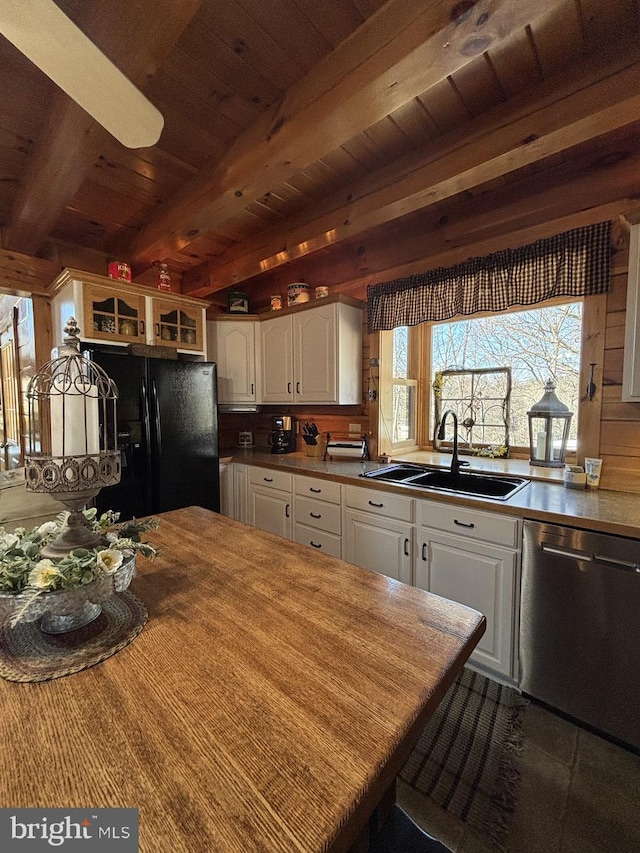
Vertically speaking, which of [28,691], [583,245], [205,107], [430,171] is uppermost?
[205,107]

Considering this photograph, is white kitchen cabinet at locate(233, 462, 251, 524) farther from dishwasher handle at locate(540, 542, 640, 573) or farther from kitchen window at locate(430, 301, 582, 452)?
dishwasher handle at locate(540, 542, 640, 573)

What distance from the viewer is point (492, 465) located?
2.36 m

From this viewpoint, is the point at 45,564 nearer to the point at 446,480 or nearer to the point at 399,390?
the point at 446,480

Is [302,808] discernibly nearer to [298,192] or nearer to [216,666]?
[216,666]

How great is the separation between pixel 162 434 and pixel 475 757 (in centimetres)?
231

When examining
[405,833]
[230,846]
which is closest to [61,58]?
[230,846]

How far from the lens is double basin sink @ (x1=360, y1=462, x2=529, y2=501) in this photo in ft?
6.77

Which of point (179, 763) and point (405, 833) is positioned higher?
point (179, 763)

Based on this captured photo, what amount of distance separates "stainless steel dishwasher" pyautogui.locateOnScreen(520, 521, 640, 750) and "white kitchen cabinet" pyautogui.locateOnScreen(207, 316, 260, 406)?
7.90 ft

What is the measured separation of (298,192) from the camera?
2.27 metres

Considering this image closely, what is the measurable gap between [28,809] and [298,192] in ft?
8.66

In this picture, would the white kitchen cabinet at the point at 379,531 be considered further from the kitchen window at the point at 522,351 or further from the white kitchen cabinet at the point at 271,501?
the kitchen window at the point at 522,351

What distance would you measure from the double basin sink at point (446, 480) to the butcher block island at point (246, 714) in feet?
3.98

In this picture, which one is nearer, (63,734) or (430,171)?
(63,734)
